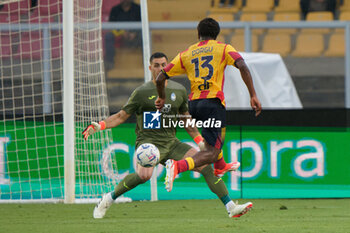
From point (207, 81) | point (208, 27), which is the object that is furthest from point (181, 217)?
point (208, 27)

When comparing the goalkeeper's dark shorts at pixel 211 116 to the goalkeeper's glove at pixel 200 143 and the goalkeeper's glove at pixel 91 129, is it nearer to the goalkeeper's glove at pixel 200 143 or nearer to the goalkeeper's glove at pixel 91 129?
the goalkeeper's glove at pixel 200 143

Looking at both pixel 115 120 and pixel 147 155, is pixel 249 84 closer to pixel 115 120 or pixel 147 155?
pixel 147 155

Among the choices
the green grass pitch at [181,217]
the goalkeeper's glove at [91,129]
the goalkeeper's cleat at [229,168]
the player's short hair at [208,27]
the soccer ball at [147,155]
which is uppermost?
the player's short hair at [208,27]

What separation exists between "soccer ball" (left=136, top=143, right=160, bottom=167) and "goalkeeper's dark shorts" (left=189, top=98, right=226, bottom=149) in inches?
39.1

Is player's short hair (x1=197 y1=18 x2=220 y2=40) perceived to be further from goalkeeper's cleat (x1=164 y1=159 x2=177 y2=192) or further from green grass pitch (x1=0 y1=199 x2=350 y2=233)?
green grass pitch (x1=0 y1=199 x2=350 y2=233)

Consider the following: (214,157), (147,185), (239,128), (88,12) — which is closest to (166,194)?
(147,185)

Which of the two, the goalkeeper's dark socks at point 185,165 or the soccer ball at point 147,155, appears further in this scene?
the soccer ball at point 147,155

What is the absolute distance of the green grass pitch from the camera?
673 centimetres

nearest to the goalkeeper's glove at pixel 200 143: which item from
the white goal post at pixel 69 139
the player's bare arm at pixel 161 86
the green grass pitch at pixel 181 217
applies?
the player's bare arm at pixel 161 86

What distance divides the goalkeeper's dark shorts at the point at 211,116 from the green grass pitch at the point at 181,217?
2.70 feet

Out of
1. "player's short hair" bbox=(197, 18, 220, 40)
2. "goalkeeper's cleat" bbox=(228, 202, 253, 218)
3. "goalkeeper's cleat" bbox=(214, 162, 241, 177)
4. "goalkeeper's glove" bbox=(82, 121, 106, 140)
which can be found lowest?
"goalkeeper's cleat" bbox=(228, 202, 253, 218)

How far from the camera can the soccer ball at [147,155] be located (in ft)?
25.3

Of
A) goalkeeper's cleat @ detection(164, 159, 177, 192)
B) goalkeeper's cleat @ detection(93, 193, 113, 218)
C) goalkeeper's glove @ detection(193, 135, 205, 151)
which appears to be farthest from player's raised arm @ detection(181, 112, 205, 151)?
goalkeeper's cleat @ detection(164, 159, 177, 192)

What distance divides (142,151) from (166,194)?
360 cm
